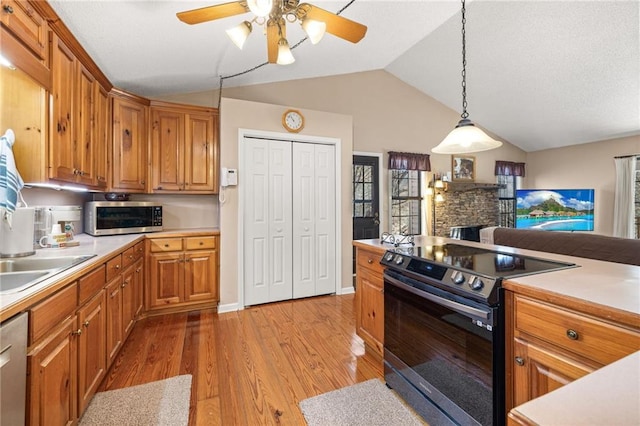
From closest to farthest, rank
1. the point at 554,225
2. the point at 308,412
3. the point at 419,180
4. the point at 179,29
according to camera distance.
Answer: the point at 308,412 → the point at 179,29 → the point at 419,180 → the point at 554,225

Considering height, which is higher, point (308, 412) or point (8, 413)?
point (8, 413)

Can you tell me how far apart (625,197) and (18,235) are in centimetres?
814

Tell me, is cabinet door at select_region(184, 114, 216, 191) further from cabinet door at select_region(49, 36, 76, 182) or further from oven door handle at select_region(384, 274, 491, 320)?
oven door handle at select_region(384, 274, 491, 320)

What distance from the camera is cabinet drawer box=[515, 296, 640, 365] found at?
88 centimetres

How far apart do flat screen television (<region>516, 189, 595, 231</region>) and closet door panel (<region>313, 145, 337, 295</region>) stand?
4.64 metres

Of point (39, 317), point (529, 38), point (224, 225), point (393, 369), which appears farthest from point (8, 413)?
point (529, 38)

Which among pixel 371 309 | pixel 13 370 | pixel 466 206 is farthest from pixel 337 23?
pixel 466 206

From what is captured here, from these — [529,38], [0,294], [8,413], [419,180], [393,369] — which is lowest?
[393,369]

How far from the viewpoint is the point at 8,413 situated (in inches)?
37.5

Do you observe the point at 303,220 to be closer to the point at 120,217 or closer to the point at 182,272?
the point at 182,272

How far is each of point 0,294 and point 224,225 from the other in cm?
226

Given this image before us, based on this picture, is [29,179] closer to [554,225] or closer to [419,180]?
[419,180]

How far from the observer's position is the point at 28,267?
5.43 ft

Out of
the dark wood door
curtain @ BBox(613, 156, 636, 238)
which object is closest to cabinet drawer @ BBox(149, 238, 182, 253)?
the dark wood door
